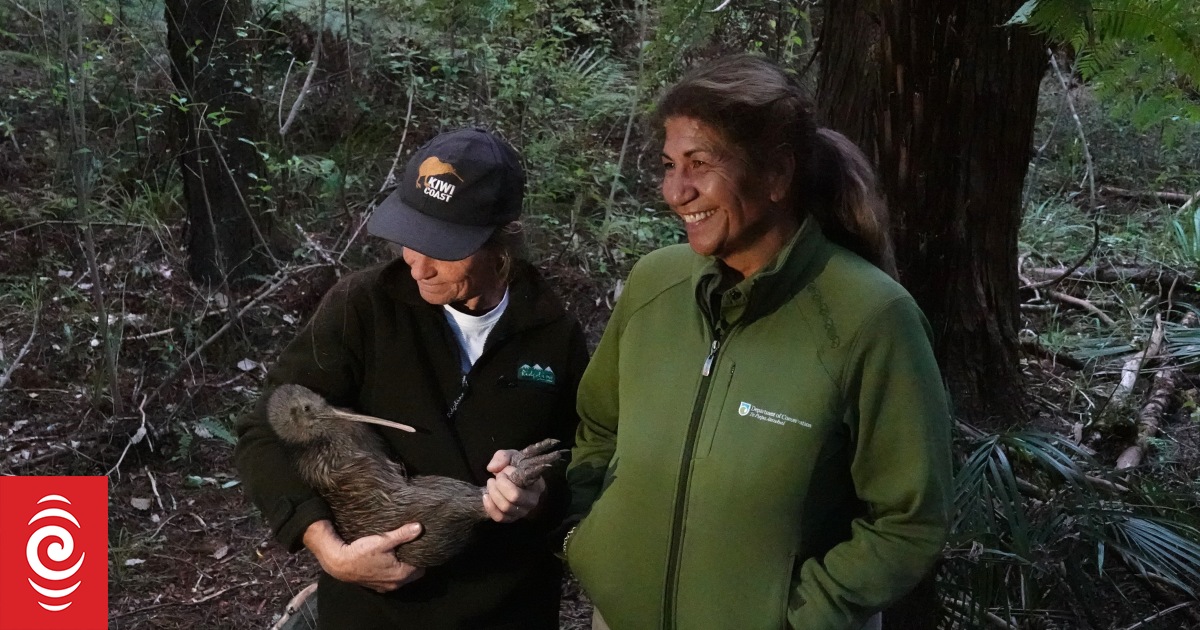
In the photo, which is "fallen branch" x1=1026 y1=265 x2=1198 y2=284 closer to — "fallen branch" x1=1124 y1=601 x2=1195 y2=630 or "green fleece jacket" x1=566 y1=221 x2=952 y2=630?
"fallen branch" x1=1124 y1=601 x2=1195 y2=630

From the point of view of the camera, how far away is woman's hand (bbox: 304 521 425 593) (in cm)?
220

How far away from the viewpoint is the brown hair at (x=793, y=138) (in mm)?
2020

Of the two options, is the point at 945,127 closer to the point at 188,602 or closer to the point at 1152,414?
the point at 1152,414

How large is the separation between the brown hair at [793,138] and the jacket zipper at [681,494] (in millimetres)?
397

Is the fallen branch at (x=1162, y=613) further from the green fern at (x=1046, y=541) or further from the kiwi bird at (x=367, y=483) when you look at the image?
the kiwi bird at (x=367, y=483)

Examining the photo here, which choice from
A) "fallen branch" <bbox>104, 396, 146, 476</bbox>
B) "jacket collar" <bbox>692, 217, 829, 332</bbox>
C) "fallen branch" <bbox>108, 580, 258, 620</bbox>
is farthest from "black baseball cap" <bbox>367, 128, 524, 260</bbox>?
"fallen branch" <bbox>104, 396, 146, 476</bbox>

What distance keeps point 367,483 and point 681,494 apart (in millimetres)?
793

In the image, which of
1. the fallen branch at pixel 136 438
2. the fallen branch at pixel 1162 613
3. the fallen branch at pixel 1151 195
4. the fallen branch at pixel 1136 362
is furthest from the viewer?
the fallen branch at pixel 1151 195


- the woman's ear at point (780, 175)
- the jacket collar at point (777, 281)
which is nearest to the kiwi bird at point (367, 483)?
the jacket collar at point (777, 281)

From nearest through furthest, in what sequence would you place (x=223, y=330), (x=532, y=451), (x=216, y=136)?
(x=532, y=451)
(x=223, y=330)
(x=216, y=136)

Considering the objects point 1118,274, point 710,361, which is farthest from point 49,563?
point 1118,274

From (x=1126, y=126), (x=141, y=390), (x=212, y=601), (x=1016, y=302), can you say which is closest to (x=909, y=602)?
(x=1016, y=302)

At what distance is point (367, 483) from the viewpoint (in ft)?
7.43

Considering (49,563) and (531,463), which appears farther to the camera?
(49,563)
